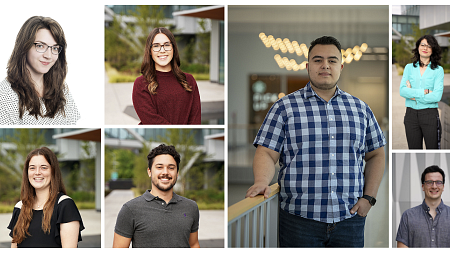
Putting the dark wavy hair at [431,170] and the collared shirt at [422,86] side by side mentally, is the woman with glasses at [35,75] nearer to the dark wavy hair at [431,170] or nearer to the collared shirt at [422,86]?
the collared shirt at [422,86]

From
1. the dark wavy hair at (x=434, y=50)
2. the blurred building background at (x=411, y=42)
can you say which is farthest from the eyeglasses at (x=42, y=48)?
the dark wavy hair at (x=434, y=50)

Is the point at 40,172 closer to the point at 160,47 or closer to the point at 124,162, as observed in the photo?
the point at 124,162

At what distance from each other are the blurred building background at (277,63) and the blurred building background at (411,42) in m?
6.08

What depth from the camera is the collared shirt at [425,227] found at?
7.26 feet

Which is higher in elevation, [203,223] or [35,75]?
[35,75]

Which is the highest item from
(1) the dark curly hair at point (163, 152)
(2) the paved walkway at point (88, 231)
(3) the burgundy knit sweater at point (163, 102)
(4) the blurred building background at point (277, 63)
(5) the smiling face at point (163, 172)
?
(4) the blurred building background at point (277, 63)

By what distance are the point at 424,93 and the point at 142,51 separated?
1714 mm

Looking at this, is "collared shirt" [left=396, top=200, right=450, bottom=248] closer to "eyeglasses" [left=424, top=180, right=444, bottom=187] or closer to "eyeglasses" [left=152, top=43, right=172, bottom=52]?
"eyeglasses" [left=424, top=180, right=444, bottom=187]

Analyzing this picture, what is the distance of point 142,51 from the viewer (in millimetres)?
2205

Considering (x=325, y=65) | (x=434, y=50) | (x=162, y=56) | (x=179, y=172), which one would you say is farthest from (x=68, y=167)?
(x=434, y=50)

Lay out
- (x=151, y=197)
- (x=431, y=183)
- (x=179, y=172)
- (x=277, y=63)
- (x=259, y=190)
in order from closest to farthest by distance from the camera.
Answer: (x=259, y=190) < (x=151, y=197) < (x=431, y=183) < (x=179, y=172) < (x=277, y=63)

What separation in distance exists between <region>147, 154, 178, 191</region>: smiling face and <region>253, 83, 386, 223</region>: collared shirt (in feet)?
1.69

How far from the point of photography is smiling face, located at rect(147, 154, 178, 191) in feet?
7.05
